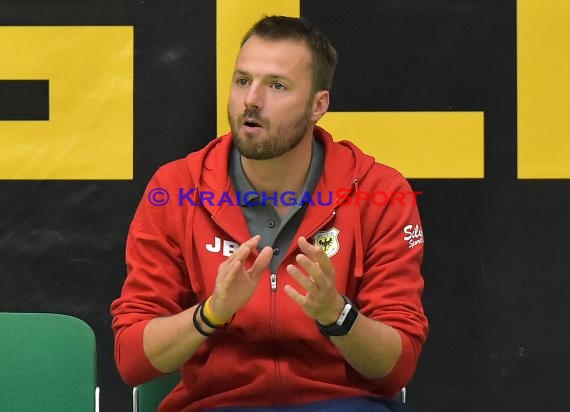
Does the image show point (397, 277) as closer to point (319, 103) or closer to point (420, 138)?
point (319, 103)

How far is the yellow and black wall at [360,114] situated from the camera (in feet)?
9.02

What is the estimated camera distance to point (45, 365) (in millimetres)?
2182

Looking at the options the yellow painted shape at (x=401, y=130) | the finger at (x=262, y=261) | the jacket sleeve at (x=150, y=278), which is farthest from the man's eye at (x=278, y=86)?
the yellow painted shape at (x=401, y=130)

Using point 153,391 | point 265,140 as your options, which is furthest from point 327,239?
point 153,391

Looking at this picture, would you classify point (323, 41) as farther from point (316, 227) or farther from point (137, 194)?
point (137, 194)

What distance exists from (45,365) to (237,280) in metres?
0.43

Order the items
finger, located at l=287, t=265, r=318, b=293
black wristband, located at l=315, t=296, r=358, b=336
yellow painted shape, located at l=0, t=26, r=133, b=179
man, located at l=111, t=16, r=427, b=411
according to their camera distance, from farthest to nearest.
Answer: yellow painted shape, located at l=0, t=26, r=133, b=179 → man, located at l=111, t=16, r=427, b=411 → black wristband, located at l=315, t=296, r=358, b=336 → finger, located at l=287, t=265, r=318, b=293

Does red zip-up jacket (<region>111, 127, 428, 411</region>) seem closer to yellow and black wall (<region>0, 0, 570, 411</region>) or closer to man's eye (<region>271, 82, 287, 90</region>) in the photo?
man's eye (<region>271, 82, 287, 90</region>)

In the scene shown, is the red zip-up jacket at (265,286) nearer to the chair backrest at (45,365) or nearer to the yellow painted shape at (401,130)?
the chair backrest at (45,365)

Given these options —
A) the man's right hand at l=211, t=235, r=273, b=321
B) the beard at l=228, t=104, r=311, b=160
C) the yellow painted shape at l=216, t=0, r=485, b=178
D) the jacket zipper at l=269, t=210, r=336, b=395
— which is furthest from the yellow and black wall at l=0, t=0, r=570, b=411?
the man's right hand at l=211, t=235, r=273, b=321

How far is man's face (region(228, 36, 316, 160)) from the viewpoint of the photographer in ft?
7.29

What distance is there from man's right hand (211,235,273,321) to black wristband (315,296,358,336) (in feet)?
0.50

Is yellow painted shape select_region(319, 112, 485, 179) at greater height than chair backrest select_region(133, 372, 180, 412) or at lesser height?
greater

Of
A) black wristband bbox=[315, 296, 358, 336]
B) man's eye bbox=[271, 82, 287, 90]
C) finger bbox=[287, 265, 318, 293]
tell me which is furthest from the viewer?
man's eye bbox=[271, 82, 287, 90]
